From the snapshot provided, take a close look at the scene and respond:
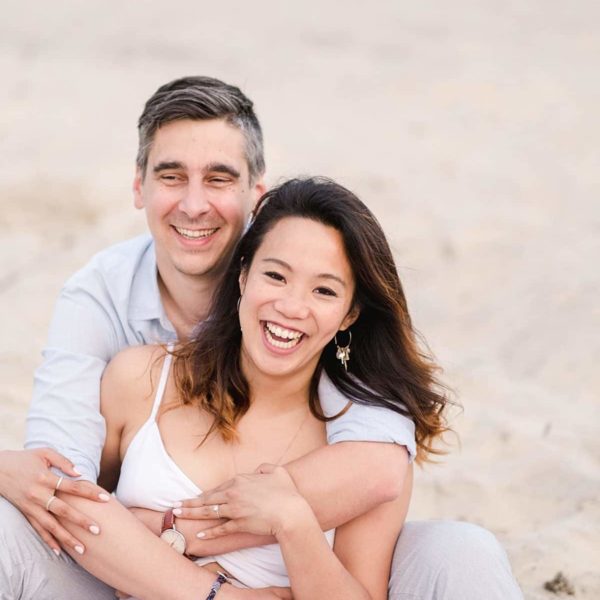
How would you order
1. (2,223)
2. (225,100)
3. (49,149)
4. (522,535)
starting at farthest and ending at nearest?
(49,149) → (2,223) → (522,535) → (225,100)

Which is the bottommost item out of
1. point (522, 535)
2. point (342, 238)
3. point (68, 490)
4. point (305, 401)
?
point (522, 535)

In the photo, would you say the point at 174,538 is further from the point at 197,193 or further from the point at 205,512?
the point at 197,193

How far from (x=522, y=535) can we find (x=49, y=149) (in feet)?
15.1

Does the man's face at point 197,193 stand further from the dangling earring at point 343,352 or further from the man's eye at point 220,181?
the dangling earring at point 343,352

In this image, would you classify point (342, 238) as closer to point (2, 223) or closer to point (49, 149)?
point (2, 223)

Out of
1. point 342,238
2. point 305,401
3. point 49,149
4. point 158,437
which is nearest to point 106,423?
point 158,437

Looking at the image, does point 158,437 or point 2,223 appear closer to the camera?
point 158,437

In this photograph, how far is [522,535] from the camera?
400cm

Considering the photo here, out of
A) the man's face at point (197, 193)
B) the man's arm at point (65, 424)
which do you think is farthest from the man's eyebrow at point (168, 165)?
the man's arm at point (65, 424)

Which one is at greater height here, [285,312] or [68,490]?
[285,312]

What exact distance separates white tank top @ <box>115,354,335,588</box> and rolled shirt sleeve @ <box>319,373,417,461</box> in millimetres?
278

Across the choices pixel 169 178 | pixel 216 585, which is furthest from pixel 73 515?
pixel 169 178

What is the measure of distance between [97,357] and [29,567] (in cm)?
65

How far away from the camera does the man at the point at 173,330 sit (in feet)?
9.18
